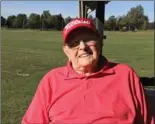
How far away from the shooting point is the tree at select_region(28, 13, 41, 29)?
251ft

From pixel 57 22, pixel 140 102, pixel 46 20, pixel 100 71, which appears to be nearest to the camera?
pixel 140 102

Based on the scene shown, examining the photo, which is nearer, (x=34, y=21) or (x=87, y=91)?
(x=87, y=91)

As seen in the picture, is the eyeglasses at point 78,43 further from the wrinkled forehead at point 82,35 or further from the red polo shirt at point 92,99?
the red polo shirt at point 92,99


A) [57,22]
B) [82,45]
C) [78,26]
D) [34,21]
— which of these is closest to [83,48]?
[82,45]

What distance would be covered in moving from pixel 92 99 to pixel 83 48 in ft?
1.24

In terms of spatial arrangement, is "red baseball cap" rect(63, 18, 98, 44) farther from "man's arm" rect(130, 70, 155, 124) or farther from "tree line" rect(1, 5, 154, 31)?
"tree line" rect(1, 5, 154, 31)

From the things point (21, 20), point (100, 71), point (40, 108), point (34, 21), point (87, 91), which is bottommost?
point (34, 21)

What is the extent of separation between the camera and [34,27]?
3396 inches

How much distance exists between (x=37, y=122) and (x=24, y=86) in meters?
6.45

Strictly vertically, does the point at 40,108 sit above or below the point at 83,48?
below

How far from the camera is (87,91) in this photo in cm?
321

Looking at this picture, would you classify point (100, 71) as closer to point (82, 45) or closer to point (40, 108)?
point (82, 45)

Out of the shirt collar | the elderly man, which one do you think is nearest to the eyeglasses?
the elderly man

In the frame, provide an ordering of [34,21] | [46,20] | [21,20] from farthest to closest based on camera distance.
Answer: [46,20] < [34,21] < [21,20]
